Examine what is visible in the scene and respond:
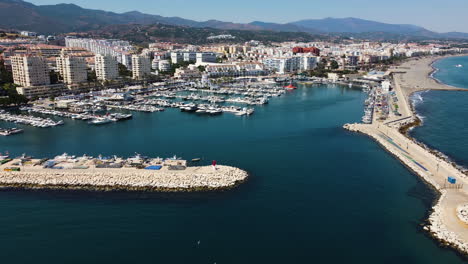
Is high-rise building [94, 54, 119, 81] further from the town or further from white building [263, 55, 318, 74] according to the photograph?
white building [263, 55, 318, 74]

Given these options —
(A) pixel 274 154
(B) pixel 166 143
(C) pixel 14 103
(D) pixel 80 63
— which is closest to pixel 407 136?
(A) pixel 274 154

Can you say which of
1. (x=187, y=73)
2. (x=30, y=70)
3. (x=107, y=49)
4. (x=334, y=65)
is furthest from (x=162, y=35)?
(x=30, y=70)

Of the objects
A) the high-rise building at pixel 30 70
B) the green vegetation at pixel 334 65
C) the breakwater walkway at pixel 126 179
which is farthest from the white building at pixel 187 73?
the breakwater walkway at pixel 126 179

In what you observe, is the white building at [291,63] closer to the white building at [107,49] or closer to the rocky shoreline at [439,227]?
the white building at [107,49]

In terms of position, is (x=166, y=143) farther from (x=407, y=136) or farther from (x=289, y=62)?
(x=289, y=62)

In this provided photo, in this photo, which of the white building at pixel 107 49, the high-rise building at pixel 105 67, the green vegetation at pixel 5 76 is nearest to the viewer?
the green vegetation at pixel 5 76

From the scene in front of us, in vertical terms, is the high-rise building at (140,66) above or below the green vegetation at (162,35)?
below

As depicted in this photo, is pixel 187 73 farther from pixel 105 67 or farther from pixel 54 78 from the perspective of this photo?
pixel 54 78
